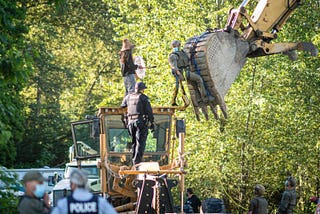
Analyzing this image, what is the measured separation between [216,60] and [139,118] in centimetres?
166

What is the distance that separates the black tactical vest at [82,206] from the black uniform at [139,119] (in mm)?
6961

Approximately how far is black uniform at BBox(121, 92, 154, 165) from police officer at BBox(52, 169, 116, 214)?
693cm

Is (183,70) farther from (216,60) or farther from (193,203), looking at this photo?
(193,203)

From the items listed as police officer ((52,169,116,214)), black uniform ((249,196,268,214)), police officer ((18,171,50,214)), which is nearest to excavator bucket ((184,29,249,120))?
black uniform ((249,196,268,214))

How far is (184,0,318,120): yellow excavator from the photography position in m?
17.0

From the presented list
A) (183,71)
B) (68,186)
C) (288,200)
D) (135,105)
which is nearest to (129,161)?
(135,105)

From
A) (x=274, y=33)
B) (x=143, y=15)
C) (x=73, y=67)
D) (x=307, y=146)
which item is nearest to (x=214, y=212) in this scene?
(x=274, y=33)

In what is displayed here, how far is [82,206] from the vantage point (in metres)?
10.1

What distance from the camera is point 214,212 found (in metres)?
17.7

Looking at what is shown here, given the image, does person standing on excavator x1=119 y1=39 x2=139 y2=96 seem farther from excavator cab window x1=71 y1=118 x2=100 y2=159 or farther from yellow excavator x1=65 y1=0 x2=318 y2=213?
excavator cab window x1=71 y1=118 x2=100 y2=159

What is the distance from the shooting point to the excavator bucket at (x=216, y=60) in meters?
16.9

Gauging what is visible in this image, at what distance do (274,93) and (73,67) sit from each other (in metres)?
21.2

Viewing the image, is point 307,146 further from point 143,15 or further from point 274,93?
point 143,15

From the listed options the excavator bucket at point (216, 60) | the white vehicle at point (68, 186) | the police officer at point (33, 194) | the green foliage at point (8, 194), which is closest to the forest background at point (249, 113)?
the white vehicle at point (68, 186)
